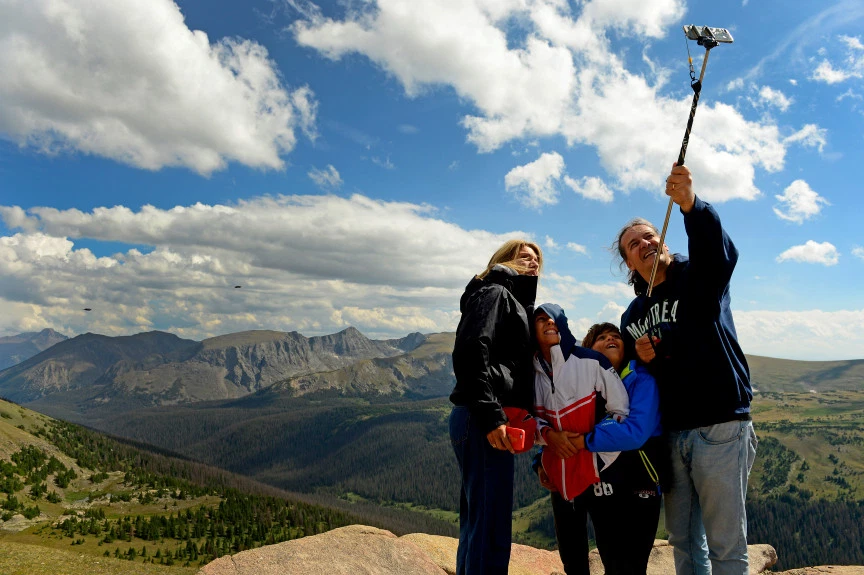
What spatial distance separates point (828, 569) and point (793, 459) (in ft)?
736

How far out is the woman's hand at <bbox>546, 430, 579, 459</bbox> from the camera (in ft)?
18.9

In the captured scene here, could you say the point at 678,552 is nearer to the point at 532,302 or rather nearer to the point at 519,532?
the point at 532,302

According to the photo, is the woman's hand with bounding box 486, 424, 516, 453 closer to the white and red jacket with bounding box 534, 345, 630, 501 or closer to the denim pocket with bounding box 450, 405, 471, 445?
the denim pocket with bounding box 450, 405, 471, 445

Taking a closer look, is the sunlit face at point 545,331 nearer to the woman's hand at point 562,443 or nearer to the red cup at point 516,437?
the woman's hand at point 562,443

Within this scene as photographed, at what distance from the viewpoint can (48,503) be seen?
468 ft

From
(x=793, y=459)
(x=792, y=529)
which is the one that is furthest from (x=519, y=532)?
(x=793, y=459)

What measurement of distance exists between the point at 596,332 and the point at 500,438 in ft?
7.94

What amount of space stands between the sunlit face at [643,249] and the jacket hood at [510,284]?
1.48m

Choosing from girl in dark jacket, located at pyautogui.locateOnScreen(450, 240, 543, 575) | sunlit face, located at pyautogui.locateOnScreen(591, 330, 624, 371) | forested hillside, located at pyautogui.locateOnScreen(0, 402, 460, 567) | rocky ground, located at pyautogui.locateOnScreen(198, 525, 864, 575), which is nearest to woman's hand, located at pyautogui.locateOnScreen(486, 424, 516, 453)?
girl in dark jacket, located at pyautogui.locateOnScreen(450, 240, 543, 575)

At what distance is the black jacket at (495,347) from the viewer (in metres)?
5.37

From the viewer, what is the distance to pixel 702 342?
5828mm

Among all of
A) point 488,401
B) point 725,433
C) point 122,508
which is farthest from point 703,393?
point 122,508

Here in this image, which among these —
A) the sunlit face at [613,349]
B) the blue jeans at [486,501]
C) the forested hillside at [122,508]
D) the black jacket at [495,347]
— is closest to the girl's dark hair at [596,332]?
the sunlit face at [613,349]

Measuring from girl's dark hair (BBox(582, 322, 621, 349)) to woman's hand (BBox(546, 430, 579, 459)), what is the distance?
151 centimetres
